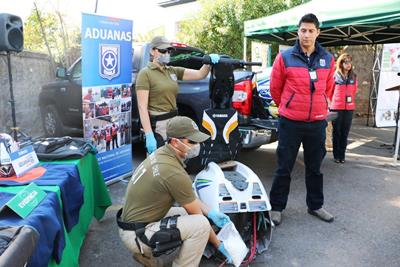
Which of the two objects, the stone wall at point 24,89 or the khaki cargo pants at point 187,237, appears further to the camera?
the stone wall at point 24,89

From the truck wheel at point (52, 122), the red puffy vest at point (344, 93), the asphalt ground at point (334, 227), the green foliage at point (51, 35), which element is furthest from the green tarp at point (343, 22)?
the green foliage at point (51, 35)

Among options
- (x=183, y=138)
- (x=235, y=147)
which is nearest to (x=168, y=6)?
(x=235, y=147)

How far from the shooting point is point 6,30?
4.53m

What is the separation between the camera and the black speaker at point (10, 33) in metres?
4.50

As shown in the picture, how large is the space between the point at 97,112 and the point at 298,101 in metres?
2.31

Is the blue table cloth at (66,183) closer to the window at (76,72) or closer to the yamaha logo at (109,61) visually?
the yamaha logo at (109,61)

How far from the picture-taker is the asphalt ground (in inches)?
128

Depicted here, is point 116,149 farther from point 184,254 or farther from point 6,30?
point 184,254

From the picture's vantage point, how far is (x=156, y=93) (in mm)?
3707

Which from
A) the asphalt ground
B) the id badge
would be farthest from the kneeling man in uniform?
the id badge

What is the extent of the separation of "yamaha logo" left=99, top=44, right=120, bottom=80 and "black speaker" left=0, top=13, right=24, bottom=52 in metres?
1.14

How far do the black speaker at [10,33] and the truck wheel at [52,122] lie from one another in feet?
8.10

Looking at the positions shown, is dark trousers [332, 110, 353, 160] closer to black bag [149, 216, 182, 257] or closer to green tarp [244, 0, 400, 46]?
green tarp [244, 0, 400, 46]

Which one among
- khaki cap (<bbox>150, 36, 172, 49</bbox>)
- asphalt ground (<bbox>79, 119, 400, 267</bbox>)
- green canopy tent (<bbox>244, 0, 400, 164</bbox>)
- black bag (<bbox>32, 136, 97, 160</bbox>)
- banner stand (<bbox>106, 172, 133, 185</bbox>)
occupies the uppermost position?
green canopy tent (<bbox>244, 0, 400, 164</bbox>)
